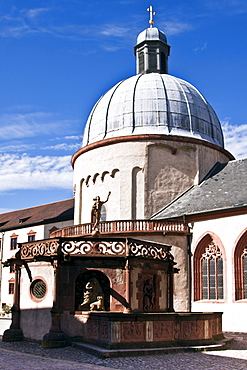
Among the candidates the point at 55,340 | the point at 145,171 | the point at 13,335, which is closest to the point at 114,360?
the point at 55,340

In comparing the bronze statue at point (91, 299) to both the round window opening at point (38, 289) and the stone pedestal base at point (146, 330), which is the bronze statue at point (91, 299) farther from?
the round window opening at point (38, 289)

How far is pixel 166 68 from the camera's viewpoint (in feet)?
130

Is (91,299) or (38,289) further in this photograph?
(38,289)

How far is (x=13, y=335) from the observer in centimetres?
1791

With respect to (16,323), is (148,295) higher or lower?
higher

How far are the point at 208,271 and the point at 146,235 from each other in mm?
3731

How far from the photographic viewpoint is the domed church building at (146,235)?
53.6ft

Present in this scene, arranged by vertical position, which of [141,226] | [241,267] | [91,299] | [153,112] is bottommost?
[91,299]

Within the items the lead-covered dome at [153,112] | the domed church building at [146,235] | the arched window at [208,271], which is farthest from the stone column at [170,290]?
the lead-covered dome at [153,112]

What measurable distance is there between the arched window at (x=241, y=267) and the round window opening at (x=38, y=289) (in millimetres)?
10995

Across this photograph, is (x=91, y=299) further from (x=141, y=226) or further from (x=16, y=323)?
(x=141, y=226)

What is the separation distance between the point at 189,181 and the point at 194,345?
58.3 ft

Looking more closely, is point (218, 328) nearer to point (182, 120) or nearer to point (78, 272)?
point (78, 272)

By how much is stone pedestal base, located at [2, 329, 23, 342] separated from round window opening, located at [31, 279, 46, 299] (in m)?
1.47
